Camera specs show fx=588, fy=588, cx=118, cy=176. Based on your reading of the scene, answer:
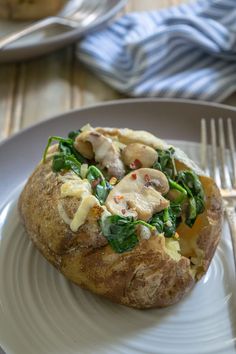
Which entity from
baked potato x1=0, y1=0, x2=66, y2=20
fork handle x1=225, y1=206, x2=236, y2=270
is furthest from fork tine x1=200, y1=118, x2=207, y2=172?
baked potato x1=0, y1=0, x2=66, y2=20

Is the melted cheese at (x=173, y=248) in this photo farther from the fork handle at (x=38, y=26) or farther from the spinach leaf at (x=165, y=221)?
the fork handle at (x=38, y=26)

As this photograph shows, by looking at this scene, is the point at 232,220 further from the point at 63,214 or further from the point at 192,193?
the point at 63,214

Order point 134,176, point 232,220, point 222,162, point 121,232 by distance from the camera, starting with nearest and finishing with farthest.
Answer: point 121,232 → point 134,176 → point 232,220 → point 222,162

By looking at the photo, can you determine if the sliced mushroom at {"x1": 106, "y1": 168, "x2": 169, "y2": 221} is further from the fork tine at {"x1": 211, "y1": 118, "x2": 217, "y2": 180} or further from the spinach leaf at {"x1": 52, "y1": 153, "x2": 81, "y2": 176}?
the fork tine at {"x1": 211, "y1": 118, "x2": 217, "y2": 180}

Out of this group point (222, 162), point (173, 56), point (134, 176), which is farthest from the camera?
point (173, 56)

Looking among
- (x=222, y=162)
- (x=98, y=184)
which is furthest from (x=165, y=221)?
(x=222, y=162)

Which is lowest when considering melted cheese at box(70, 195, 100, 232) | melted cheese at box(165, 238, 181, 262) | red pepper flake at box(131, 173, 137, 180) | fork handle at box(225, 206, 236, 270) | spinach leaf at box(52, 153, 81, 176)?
fork handle at box(225, 206, 236, 270)

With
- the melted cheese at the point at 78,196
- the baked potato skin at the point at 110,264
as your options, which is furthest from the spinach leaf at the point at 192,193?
the melted cheese at the point at 78,196

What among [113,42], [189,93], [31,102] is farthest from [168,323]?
[113,42]
